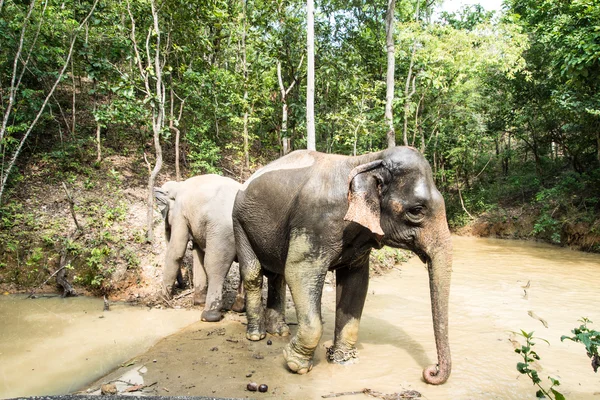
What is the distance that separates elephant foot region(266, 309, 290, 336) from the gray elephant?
88 centimetres

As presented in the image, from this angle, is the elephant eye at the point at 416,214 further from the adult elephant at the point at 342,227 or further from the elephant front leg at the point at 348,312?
the elephant front leg at the point at 348,312

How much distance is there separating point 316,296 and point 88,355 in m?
2.84

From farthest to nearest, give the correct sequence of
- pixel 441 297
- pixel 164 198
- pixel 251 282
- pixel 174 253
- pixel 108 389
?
pixel 164 198 → pixel 174 253 → pixel 251 282 → pixel 108 389 → pixel 441 297

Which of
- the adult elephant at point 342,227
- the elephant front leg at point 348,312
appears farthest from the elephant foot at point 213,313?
the elephant front leg at point 348,312

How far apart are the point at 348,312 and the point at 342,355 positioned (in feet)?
1.49

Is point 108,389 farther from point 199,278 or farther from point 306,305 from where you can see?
point 199,278

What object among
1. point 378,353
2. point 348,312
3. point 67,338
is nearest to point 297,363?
point 348,312

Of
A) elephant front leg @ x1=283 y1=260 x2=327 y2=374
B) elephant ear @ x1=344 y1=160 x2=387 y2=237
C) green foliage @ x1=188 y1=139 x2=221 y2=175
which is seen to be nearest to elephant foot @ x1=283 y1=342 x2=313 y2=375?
elephant front leg @ x1=283 y1=260 x2=327 y2=374

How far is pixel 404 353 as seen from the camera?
14.3ft

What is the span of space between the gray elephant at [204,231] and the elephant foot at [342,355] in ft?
6.68

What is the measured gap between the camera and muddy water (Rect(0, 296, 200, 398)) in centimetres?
391

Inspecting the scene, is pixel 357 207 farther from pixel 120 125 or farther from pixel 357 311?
pixel 120 125

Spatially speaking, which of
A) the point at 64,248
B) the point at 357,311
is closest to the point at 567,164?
the point at 357,311

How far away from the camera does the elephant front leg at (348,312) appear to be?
4.17 m
